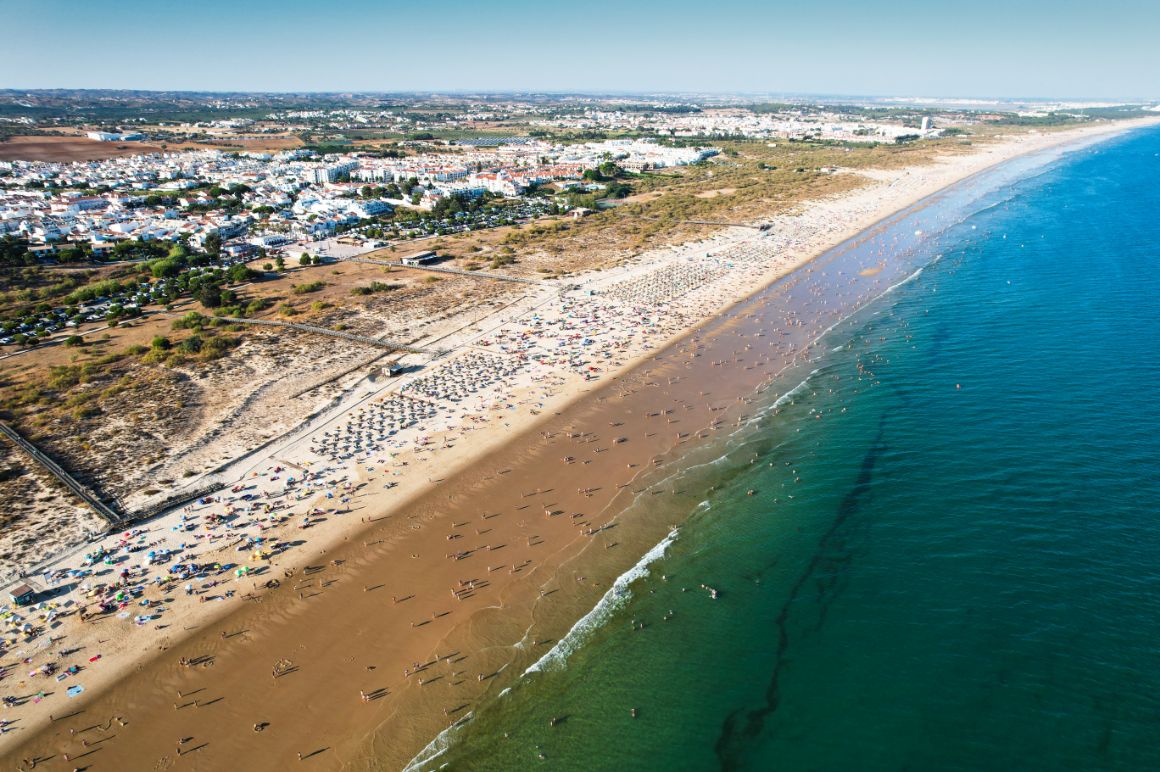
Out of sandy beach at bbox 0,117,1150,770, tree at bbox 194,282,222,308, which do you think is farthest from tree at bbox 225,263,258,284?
sandy beach at bbox 0,117,1150,770

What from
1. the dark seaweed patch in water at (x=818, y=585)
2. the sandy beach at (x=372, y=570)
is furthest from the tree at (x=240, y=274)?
the dark seaweed patch in water at (x=818, y=585)

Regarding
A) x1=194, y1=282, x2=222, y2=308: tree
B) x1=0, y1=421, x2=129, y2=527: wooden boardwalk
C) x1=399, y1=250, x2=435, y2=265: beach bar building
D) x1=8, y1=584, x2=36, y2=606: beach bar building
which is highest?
x1=399, y1=250, x2=435, y2=265: beach bar building

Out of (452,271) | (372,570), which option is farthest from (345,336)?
(372,570)

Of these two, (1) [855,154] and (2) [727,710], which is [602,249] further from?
(1) [855,154]

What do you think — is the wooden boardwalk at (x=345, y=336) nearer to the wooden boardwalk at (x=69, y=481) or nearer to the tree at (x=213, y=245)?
the wooden boardwalk at (x=69, y=481)

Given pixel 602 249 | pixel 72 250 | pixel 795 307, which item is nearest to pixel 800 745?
pixel 795 307

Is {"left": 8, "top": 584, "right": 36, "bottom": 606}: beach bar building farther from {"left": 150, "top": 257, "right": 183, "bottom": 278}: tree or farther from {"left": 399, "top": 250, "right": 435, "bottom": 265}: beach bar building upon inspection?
{"left": 150, "top": 257, "right": 183, "bottom": 278}: tree
